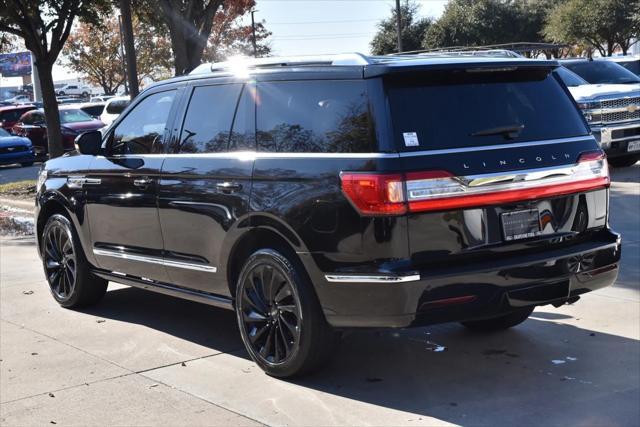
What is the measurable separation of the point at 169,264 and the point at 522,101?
266 cm

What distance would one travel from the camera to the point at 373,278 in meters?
4.80

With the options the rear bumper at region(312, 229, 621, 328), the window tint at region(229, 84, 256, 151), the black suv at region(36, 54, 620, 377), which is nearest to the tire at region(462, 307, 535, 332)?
the black suv at region(36, 54, 620, 377)

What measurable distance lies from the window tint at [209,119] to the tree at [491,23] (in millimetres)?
47402

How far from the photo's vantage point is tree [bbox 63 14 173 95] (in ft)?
196

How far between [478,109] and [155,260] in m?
2.63

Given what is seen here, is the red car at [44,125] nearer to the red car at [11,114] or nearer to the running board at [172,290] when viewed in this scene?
the red car at [11,114]

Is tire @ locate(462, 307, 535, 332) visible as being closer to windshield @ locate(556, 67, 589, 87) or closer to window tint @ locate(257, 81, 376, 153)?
window tint @ locate(257, 81, 376, 153)

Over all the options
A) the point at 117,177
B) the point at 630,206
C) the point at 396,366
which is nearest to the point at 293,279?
the point at 396,366

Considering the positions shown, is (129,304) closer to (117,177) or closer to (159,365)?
(117,177)

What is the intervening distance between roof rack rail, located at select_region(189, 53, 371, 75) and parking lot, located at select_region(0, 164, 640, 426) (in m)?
1.93

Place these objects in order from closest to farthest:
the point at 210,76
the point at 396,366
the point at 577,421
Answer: the point at 577,421
the point at 396,366
the point at 210,76

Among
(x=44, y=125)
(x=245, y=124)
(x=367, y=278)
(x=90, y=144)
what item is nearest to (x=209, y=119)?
(x=245, y=124)

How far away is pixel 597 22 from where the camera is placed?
149ft

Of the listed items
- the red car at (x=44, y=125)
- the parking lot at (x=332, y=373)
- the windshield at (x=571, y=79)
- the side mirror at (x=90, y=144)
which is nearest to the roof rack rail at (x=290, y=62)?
the side mirror at (x=90, y=144)
